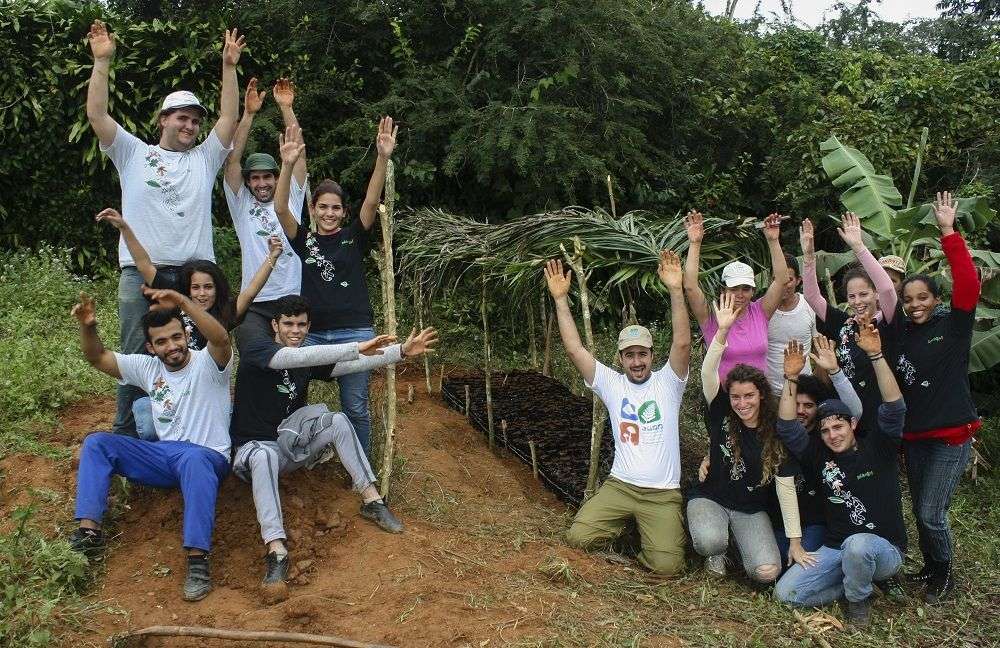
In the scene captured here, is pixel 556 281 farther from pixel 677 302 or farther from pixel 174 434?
pixel 174 434

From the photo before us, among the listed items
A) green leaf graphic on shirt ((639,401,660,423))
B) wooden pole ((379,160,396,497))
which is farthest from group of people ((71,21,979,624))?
wooden pole ((379,160,396,497))

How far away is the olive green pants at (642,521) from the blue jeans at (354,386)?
135cm

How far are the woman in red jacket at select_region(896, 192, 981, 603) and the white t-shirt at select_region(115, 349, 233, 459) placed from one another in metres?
3.60

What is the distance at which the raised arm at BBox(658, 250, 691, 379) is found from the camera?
4961 mm

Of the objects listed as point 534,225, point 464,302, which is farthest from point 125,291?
point 464,302

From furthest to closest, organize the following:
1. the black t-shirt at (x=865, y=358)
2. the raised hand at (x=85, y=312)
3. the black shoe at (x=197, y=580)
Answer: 1. the black t-shirt at (x=865, y=358)
2. the black shoe at (x=197, y=580)
3. the raised hand at (x=85, y=312)

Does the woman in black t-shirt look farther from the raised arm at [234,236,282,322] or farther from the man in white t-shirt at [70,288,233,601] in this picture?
the man in white t-shirt at [70,288,233,601]

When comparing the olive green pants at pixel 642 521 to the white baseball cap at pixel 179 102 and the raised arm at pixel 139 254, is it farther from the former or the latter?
the white baseball cap at pixel 179 102

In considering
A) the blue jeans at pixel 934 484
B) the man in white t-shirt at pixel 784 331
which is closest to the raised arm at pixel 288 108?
the man in white t-shirt at pixel 784 331

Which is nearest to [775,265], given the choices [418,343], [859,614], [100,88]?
[859,614]

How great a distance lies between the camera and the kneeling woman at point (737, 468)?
4906 mm

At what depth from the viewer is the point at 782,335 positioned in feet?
17.5

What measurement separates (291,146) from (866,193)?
15.1 ft

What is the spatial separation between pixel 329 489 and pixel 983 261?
5.39m
